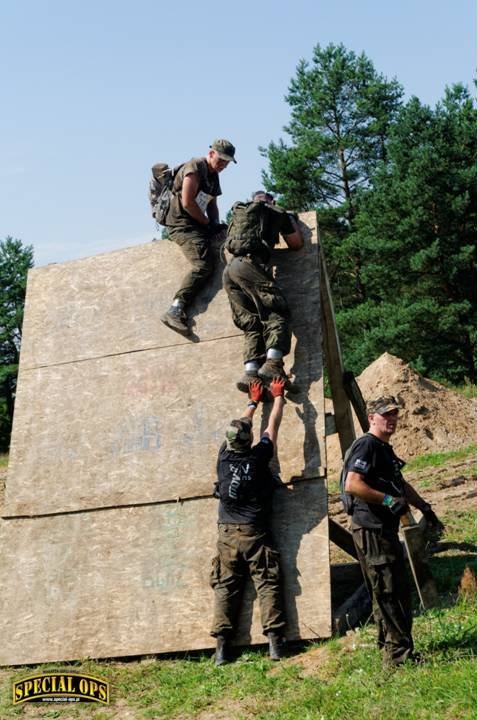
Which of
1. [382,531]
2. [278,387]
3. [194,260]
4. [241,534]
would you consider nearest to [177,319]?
[194,260]

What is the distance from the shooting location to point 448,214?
94.7ft

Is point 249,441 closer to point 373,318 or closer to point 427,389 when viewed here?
point 427,389

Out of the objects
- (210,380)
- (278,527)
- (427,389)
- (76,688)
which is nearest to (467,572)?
(278,527)

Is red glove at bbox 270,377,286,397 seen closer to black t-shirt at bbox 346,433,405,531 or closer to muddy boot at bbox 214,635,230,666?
black t-shirt at bbox 346,433,405,531

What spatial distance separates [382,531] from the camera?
566cm

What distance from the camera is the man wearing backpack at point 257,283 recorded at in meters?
7.34

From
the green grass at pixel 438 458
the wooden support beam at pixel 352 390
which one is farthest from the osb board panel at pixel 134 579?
the green grass at pixel 438 458

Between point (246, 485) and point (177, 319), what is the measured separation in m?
2.00

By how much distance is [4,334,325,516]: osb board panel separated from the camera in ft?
24.4

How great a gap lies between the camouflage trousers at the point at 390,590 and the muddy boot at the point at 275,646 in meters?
1.06

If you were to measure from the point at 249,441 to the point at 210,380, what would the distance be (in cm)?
114

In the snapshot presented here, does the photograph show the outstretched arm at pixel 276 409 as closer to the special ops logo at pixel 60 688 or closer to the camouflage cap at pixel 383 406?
the camouflage cap at pixel 383 406

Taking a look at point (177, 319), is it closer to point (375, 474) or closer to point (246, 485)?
point (246, 485)

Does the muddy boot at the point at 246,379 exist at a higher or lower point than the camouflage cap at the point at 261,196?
lower
